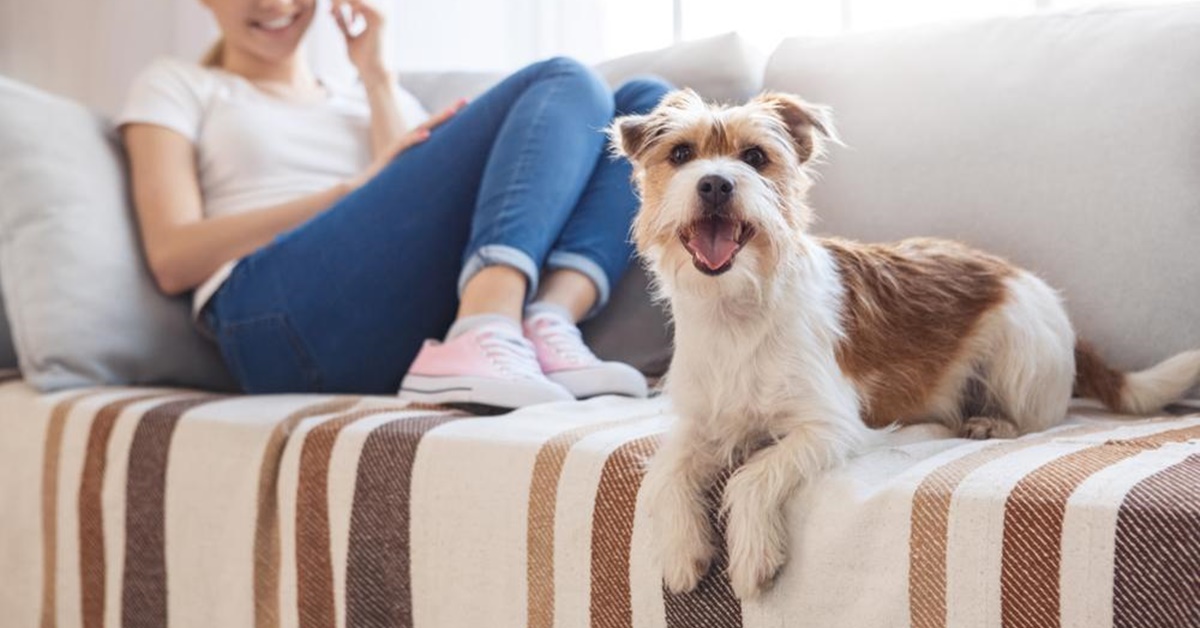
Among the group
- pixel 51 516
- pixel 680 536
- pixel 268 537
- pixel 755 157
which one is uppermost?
pixel 755 157

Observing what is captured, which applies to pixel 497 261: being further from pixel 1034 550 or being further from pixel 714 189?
pixel 1034 550

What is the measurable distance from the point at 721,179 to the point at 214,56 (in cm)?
147

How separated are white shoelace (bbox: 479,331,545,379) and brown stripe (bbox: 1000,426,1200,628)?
674 millimetres

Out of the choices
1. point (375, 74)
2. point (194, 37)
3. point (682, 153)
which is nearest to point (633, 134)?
point (682, 153)

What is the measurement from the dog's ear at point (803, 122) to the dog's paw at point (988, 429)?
0.32 meters

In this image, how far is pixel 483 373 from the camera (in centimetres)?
133

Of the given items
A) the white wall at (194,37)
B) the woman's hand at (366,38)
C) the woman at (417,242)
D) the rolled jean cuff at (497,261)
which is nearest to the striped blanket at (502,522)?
the woman at (417,242)

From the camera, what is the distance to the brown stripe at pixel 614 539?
973 millimetres

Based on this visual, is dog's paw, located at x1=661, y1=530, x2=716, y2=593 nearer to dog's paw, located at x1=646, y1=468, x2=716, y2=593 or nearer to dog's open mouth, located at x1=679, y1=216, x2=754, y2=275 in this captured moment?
dog's paw, located at x1=646, y1=468, x2=716, y2=593

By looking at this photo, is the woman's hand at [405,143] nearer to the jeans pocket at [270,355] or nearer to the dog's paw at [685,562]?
the jeans pocket at [270,355]

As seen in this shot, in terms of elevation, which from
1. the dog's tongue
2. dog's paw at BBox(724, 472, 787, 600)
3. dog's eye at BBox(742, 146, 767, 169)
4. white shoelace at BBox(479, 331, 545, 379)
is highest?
dog's eye at BBox(742, 146, 767, 169)

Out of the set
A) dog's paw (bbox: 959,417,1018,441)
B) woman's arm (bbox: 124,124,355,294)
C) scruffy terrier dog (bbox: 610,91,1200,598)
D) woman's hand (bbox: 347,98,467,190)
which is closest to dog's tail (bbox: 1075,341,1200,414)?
scruffy terrier dog (bbox: 610,91,1200,598)

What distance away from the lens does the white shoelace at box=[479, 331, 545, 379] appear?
4.45ft

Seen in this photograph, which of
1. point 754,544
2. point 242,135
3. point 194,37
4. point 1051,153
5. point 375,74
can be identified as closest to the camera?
point 754,544
